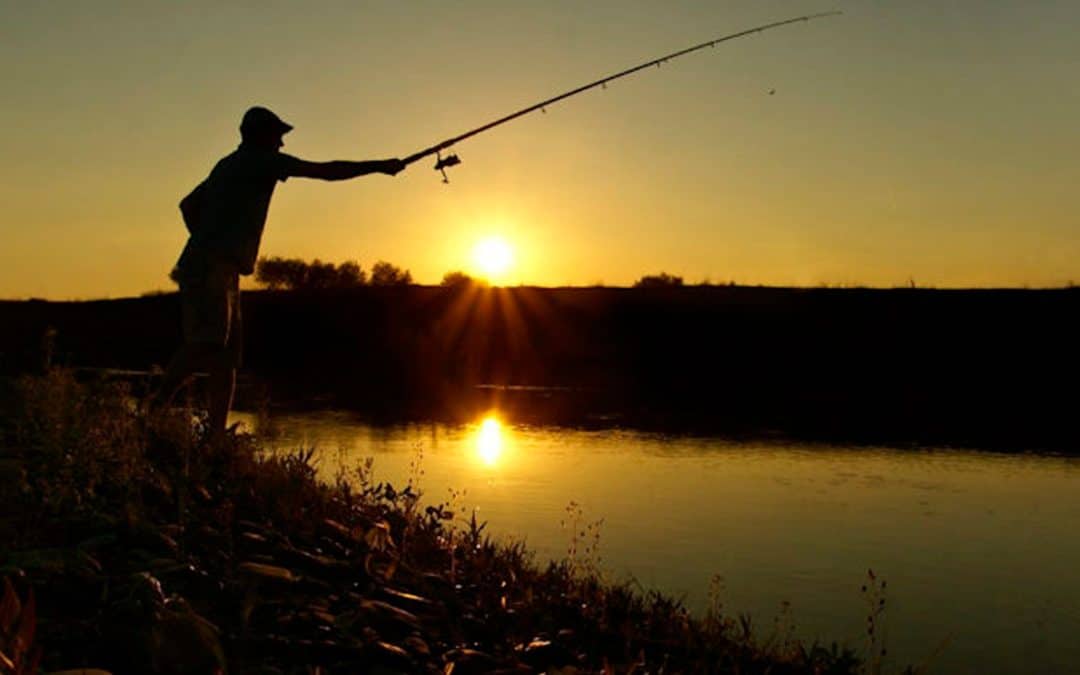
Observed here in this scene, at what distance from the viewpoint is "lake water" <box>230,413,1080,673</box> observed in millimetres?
7492

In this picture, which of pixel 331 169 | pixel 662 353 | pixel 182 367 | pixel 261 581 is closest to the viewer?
pixel 261 581

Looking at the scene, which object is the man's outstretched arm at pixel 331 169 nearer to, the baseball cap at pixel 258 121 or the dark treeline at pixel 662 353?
the baseball cap at pixel 258 121

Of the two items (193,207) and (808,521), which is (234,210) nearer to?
(193,207)

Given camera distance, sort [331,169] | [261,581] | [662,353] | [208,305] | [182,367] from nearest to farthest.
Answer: [261,581] < [208,305] < [182,367] < [331,169] < [662,353]

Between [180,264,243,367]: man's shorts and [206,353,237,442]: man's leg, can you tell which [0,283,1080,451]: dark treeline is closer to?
[206,353,237,442]: man's leg

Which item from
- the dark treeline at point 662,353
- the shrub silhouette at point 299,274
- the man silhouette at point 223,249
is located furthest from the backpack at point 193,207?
the shrub silhouette at point 299,274

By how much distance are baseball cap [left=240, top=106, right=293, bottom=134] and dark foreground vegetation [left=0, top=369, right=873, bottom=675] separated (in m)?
1.84

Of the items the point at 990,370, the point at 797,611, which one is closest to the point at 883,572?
the point at 797,611

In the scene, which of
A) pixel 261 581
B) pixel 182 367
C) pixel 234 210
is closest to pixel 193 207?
pixel 234 210

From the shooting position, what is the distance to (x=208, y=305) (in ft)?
25.3

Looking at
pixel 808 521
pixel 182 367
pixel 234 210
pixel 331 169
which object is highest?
pixel 331 169

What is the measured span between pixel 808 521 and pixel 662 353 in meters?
25.4

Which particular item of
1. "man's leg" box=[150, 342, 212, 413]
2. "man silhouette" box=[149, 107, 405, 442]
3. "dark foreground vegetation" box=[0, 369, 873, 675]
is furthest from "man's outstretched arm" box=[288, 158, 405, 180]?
"dark foreground vegetation" box=[0, 369, 873, 675]

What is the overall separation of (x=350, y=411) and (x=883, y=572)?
12428 millimetres
